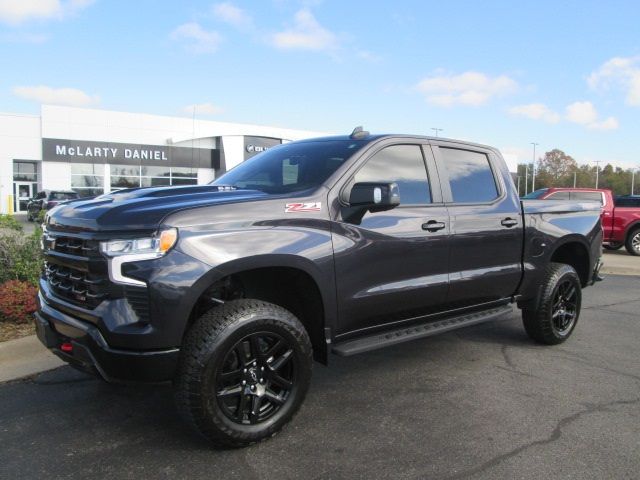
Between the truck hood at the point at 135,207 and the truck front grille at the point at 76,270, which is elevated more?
the truck hood at the point at 135,207

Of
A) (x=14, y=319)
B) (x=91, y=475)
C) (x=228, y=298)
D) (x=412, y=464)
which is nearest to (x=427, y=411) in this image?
(x=412, y=464)

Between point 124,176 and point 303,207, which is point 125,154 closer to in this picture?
point 124,176

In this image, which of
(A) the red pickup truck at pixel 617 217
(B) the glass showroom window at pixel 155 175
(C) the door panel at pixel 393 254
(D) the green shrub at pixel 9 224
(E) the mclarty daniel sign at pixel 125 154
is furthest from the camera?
(B) the glass showroom window at pixel 155 175

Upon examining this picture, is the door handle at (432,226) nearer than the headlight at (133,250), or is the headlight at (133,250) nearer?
the headlight at (133,250)

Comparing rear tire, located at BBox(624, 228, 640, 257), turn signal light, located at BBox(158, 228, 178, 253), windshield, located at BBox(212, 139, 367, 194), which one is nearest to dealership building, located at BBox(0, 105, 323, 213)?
rear tire, located at BBox(624, 228, 640, 257)

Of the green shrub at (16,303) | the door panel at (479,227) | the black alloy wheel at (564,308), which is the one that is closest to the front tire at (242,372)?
the door panel at (479,227)

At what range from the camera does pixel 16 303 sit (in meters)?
5.47

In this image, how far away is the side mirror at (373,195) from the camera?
3.41 meters

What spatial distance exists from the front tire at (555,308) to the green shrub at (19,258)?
17.5ft

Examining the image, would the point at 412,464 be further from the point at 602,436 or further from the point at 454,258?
the point at 454,258

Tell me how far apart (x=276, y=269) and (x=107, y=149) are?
35221mm

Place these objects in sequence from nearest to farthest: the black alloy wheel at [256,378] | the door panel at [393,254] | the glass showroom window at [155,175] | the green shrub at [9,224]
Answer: the black alloy wheel at [256,378] → the door panel at [393,254] → the green shrub at [9,224] → the glass showroom window at [155,175]

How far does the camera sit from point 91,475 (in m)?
2.87

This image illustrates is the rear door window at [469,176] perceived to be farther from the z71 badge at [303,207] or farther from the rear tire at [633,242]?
the rear tire at [633,242]
